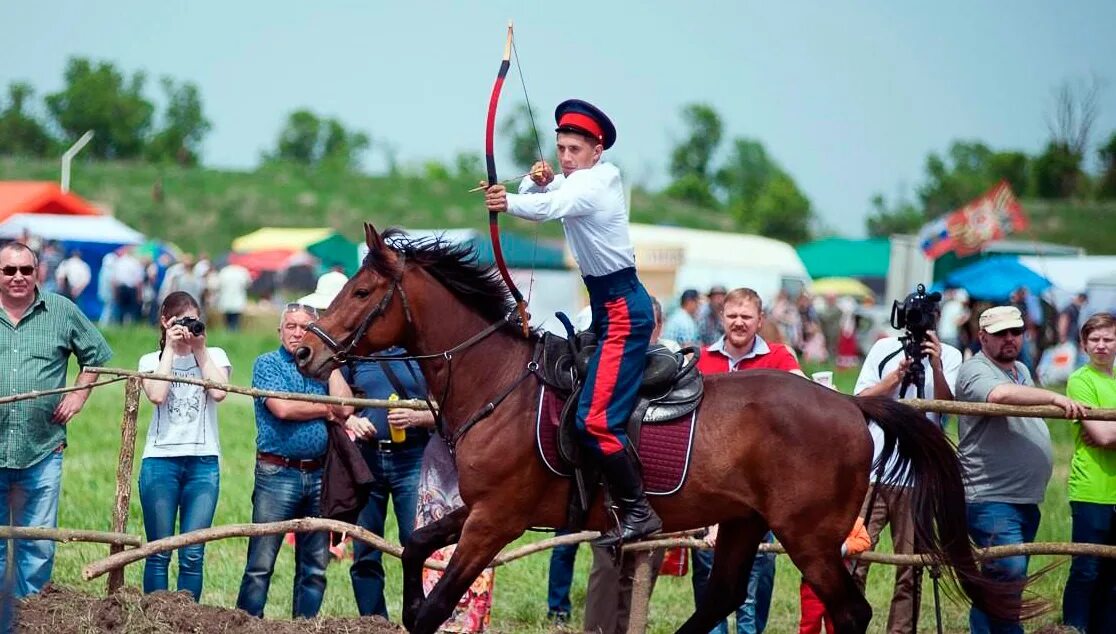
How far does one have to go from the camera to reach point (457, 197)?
65.1m

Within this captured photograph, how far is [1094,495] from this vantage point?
7633mm

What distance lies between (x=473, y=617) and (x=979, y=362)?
3359 mm

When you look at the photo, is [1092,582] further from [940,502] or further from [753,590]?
[753,590]

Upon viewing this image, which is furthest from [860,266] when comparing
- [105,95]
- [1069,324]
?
[105,95]

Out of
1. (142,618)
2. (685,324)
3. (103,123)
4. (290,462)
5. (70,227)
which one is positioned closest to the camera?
(142,618)

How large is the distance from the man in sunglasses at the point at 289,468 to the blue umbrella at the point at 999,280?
21.6m

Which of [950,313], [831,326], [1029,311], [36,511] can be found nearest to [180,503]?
[36,511]

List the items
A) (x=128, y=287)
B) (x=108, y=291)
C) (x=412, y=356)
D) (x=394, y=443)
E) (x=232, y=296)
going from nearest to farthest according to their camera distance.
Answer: (x=412, y=356) < (x=394, y=443) < (x=128, y=287) < (x=108, y=291) < (x=232, y=296)

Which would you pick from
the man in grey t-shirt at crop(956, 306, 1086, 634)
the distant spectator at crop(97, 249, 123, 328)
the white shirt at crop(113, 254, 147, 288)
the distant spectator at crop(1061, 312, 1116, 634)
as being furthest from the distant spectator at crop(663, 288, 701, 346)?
the distant spectator at crop(97, 249, 123, 328)

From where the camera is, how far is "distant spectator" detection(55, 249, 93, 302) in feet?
92.8

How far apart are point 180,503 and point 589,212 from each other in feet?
10.4

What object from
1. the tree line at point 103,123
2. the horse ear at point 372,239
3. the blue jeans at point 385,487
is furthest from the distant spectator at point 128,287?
the tree line at point 103,123

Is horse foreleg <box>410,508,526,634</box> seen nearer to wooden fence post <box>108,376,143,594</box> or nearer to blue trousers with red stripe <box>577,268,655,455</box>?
blue trousers with red stripe <box>577,268,655,455</box>

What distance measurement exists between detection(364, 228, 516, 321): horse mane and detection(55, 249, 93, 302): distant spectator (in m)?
23.2
